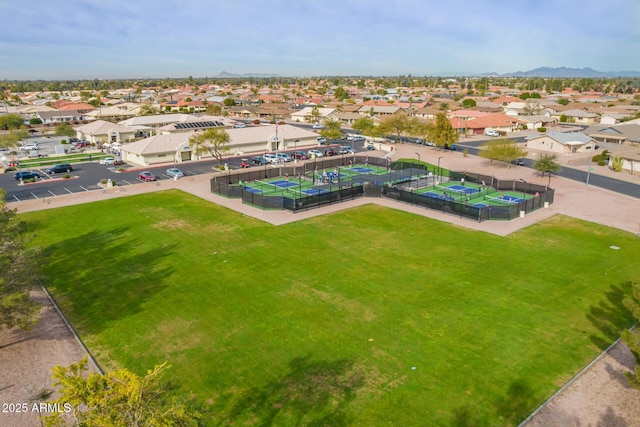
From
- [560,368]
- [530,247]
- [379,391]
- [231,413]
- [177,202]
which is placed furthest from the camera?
[177,202]

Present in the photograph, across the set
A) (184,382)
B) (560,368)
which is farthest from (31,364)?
(560,368)

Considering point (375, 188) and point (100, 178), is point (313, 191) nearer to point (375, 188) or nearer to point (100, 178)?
point (375, 188)

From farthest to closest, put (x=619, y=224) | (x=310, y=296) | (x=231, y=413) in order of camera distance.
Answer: (x=619, y=224) < (x=310, y=296) < (x=231, y=413)

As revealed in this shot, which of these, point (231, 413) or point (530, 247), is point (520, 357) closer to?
point (231, 413)

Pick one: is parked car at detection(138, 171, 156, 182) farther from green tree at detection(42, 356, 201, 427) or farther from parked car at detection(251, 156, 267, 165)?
green tree at detection(42, 356, 201, 427)

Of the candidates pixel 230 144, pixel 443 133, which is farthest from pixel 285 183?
pixel 443 133

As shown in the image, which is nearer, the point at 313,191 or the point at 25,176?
the point at 313,191

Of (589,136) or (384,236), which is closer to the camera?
(384,236)
